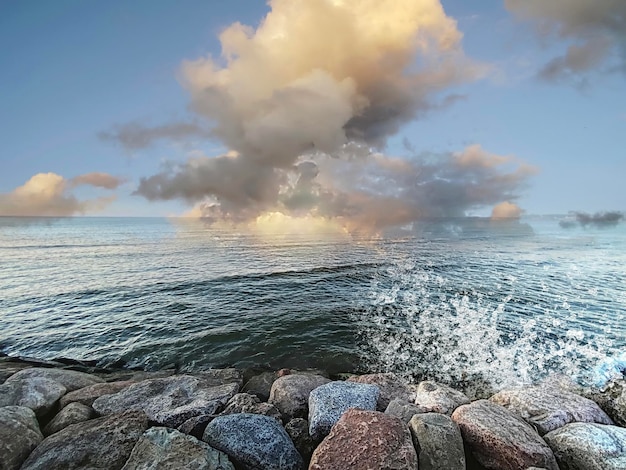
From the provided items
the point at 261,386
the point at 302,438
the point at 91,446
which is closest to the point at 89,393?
the point at 91,446

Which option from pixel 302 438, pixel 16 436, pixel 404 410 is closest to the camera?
pixel 16 436

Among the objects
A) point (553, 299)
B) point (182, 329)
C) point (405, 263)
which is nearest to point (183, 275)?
point (182, 329)

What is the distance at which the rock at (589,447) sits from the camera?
582 centimetres

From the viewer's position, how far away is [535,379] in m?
11.8

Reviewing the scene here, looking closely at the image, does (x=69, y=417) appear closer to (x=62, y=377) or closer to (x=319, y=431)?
(x=62, y=377)

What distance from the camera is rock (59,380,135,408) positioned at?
891 centimetres

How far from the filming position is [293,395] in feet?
29.4

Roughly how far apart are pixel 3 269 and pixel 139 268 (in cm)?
1570

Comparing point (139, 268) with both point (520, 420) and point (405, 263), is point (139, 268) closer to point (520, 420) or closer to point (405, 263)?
point (405, 263)

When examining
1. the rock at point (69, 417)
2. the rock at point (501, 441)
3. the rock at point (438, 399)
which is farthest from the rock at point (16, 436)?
the rock at point (501, 441)

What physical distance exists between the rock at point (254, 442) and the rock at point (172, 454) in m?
0.33

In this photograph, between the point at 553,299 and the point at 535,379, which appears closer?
the point at 535,379

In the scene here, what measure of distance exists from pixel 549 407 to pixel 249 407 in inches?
283

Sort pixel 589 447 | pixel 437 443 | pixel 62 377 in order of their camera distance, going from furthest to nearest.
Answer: pixel 62 377 → pixel 589 447 → pixel 437 443
